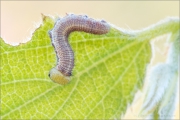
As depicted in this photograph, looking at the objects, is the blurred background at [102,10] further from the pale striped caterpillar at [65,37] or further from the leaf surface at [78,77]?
the pale striped caterpillar at [65,37]

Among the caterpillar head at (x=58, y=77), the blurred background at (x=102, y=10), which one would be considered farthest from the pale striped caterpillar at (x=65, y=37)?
the blurred background at (x=102, y=10)

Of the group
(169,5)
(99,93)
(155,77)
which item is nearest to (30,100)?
(99,93)

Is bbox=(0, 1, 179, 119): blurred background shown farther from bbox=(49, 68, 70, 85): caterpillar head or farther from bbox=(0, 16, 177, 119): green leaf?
bbox=(49, 68, 70, 85): caterpillar head

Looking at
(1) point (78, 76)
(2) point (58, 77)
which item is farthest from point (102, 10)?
(2) point (58, 77)

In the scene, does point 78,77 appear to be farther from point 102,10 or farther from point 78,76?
point 102,10

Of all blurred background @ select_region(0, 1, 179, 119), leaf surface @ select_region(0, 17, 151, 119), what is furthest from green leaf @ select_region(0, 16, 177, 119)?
blurred background @ select_region(0, 1, 179, 119)

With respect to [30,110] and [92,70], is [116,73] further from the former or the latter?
[30,110]
